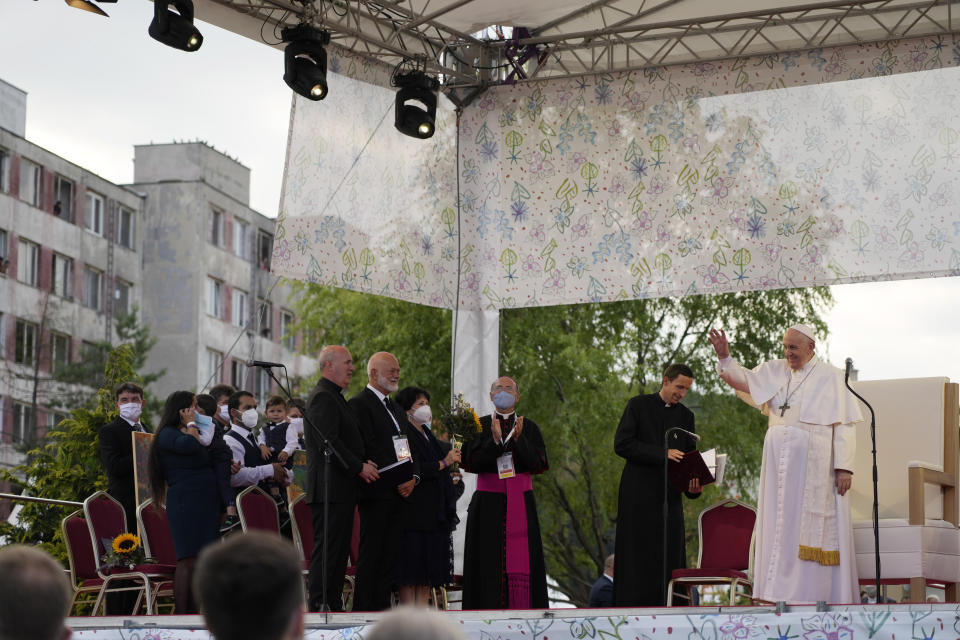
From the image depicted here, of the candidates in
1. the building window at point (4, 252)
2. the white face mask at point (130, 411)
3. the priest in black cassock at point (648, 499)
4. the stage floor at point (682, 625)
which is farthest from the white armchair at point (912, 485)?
the building window at point (4, 252)

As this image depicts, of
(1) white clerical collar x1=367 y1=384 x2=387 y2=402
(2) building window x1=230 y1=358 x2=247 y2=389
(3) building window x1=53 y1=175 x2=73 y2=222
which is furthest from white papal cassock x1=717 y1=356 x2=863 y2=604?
(2) building window x1=230 y1=358 x2=247 y2=389

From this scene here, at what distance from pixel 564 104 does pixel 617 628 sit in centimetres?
609

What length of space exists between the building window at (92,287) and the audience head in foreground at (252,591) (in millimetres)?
32774

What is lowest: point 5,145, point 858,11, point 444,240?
point 444,240

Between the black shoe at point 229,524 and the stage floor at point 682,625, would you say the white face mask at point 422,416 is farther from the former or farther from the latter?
the stage floor at point 682,625

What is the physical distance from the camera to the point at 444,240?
1068cm

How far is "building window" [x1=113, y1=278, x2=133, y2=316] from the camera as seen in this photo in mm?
34719

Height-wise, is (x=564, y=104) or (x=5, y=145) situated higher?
(x=5, y=145)

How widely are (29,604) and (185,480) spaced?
5.17m

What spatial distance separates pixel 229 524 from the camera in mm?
8375

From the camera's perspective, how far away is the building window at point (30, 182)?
3109cm

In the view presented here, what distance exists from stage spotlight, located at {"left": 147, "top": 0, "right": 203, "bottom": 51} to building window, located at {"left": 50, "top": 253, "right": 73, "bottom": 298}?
25894mm

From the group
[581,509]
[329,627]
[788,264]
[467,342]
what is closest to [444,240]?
[467,342]

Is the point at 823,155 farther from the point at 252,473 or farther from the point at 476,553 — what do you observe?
the point at 252,473
